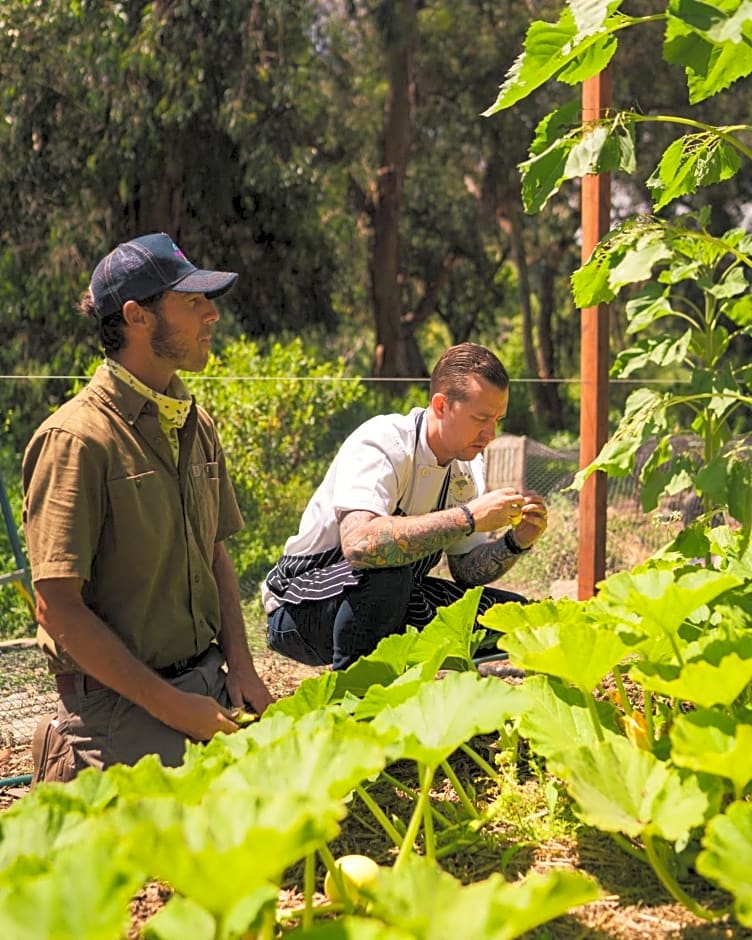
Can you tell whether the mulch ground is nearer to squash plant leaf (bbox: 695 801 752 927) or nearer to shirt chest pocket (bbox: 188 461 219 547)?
squash plant leaf (bbox: 695 801 752 927)

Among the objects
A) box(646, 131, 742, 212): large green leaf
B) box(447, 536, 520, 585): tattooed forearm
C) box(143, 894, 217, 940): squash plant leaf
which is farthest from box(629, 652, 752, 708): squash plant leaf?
box(447, 536, 520, 585): tattooed forearm

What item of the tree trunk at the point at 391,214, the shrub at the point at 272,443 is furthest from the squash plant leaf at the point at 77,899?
the tree trunk at the point at 391,214

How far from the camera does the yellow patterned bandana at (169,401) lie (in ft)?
8.94

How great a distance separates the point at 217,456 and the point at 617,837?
1454 mm

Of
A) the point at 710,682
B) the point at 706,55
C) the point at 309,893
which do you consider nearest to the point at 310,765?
the point at 309,893

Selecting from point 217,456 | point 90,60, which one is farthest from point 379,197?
point 217,456

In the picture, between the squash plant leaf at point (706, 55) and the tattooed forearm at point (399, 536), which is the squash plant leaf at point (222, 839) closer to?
the squash plant leaf at point (706, 55)

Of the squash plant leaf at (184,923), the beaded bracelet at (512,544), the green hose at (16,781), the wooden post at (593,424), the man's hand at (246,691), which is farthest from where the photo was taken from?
the wooden post at (593,424)

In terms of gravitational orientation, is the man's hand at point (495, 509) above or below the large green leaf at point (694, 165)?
below

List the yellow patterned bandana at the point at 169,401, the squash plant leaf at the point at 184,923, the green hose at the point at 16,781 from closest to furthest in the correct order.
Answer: the squash plant leaf at the point at 184,923 → the yellow patterned bandana at the point at 169,401 → the green hose at the point at 16,781

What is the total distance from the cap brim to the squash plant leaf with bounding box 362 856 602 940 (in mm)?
1666

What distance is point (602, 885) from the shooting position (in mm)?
2076

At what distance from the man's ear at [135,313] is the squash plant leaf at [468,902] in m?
1.68

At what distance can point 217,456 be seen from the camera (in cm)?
301
